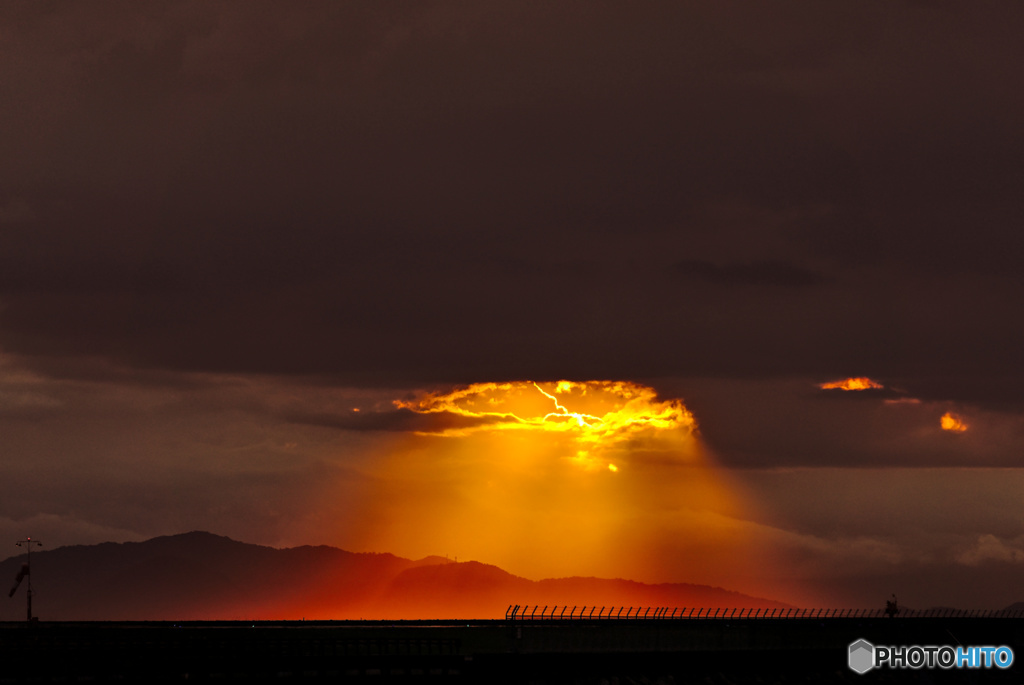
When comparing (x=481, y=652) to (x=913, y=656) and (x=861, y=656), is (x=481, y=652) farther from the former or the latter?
(x=913, y=656)

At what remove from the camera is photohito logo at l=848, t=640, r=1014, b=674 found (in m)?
123

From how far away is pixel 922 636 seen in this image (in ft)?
471

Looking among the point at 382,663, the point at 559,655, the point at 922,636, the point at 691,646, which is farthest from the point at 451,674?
the point at 922,636

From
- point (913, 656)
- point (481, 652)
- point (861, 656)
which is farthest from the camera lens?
point (913, 656)

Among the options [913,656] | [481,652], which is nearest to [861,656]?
[913,656]

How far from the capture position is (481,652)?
109375 millimetres

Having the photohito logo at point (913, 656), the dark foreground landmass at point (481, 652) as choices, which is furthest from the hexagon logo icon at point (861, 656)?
the dark foreground landmass at point (481, 652)

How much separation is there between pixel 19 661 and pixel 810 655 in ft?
253

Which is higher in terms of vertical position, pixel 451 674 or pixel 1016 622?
pixel 1016 622

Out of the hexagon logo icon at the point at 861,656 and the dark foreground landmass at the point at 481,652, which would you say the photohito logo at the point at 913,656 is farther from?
the dark foreground landmass at the point at 481,652

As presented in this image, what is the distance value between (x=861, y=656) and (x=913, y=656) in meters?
6.10

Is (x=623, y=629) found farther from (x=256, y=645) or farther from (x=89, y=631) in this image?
(x=89, y=631)

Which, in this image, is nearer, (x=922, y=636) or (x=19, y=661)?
(x=19, y=661)

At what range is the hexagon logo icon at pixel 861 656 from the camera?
123 meters
